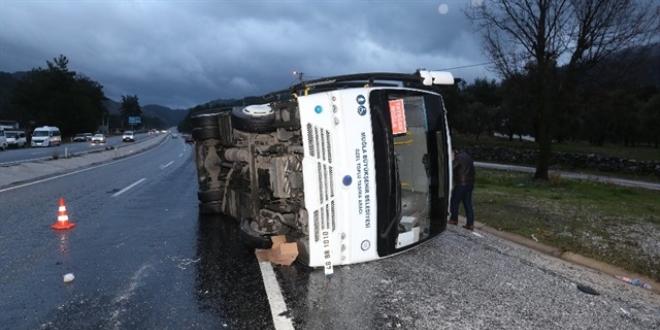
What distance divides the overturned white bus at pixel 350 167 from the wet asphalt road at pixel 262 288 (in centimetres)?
45

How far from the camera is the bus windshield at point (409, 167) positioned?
5.23 meters

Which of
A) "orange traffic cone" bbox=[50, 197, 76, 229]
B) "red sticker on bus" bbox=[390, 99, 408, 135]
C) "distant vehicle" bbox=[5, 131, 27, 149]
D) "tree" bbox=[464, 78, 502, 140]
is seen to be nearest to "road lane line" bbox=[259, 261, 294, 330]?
"red sticker on bus" bbox=[390, 99, 408, 135]

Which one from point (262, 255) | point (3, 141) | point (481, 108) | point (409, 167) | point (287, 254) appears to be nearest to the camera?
point (287, 254)

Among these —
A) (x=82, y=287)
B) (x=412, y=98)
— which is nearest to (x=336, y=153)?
(x=412, y=98)

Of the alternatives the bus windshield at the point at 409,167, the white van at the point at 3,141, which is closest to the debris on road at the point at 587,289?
the bus windshield at the point at 409,167

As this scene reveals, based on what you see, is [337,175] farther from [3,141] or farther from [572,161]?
[3,141]

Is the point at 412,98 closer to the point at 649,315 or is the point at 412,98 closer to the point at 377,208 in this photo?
the point at 377,208

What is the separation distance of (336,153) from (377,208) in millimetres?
786

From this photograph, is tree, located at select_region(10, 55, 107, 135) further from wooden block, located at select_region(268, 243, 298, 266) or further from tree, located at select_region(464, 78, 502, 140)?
wooden block, located at select_region(268, 243, 298, 266)

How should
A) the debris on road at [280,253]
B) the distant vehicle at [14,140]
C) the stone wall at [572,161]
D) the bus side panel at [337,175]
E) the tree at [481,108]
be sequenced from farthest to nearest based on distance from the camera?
the tree at [481,108]
the distant vehicle at [14,140]
the stone wall at [572,161]
the debris on road at [280,253]
the bus side panel at [337,175]

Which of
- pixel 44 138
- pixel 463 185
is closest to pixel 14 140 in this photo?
pixel 44 138

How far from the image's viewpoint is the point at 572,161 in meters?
33.1

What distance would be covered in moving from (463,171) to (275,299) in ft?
18.7

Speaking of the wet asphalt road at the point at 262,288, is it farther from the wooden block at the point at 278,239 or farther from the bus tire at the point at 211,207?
the bus tire at the point at 211,207
